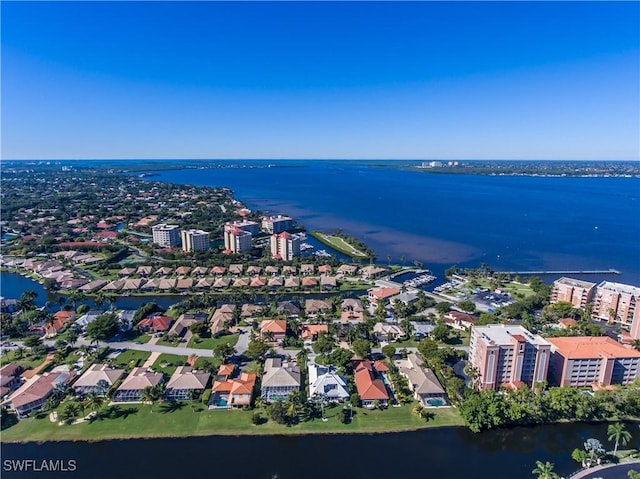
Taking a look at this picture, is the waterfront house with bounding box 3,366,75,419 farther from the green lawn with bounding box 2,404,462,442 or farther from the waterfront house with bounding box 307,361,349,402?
the waterfront house with bounding box 307,361,349,402

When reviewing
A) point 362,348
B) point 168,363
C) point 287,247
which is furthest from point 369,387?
point 287,247

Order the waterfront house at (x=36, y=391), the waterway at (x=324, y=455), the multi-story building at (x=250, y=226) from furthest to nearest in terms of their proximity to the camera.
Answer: the multi-story building at (x=250, y=226) → the waterfront house at (x=36, y=391) → the waterway at (x=324, y=455)

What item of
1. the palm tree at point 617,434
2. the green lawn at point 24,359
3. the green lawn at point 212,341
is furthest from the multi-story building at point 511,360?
the green lawn at point 24,359

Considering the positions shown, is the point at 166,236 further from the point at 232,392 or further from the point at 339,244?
the point at 232,392

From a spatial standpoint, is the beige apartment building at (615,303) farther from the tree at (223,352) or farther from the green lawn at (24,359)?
the green lawn at (24,359)

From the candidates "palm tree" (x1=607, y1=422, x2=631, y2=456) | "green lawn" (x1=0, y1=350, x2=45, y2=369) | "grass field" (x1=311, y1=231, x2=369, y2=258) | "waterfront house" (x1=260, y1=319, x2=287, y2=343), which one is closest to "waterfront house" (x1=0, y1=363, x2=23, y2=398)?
"green lawn" (x1=0, y1=350, x2=45, y2=369)

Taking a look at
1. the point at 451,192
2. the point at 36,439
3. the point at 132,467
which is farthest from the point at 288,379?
the point at 451,192

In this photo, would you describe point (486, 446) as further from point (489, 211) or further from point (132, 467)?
point (489, 211)
